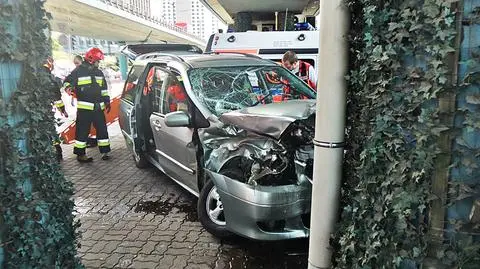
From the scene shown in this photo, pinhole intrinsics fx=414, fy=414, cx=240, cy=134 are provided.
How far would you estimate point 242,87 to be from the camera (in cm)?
505

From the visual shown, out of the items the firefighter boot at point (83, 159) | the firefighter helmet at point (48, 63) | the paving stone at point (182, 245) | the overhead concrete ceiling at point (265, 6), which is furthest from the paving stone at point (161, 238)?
the overhead concrete ceiling at point (265, 6)

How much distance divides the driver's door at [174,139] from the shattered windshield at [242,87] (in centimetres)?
26

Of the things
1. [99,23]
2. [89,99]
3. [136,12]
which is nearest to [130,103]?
[89,99]

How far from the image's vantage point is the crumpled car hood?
11.9 ft

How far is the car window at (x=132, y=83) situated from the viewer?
670cm

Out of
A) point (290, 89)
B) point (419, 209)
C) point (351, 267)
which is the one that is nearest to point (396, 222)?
point (419, 209)

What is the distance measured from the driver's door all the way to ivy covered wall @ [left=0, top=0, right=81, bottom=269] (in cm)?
201

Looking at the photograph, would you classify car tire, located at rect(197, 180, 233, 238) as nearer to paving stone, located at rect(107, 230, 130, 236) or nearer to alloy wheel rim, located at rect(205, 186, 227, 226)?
alloy wheel rim, located at rect(205, 186, 227, 226)

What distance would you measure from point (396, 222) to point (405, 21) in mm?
884

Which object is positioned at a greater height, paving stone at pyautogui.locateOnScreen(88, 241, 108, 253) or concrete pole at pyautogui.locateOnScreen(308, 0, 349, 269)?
concrete pole at pyautogui.locateOnScreen(308, 0, 349, 269)

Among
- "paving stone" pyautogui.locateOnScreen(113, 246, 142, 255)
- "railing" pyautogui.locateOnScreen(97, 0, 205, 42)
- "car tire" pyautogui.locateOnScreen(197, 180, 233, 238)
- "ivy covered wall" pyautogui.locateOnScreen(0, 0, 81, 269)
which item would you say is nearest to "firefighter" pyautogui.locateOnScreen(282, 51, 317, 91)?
"car tire" pyautogui.locateOnScreen(197, 180, 233, 238)

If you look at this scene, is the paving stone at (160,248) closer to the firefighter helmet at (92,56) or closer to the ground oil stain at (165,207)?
the ground oil stain at (165,207)

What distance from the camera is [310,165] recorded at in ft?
11.9

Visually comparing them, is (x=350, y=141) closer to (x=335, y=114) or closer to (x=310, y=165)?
(x=335, y=114)
